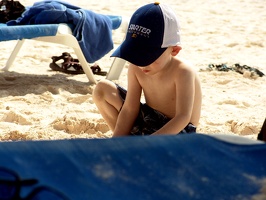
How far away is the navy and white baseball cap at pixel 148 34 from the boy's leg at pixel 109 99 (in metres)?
0.48

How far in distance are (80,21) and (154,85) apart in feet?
6.45

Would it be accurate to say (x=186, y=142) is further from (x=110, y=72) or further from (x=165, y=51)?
(x=110, y=72)

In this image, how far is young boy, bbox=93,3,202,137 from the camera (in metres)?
2.72

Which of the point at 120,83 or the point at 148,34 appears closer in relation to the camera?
the point at 148,34

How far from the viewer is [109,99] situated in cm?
322

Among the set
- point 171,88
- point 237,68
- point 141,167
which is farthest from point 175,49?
point 237,68

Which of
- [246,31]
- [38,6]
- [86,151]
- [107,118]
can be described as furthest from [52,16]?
[86,151]

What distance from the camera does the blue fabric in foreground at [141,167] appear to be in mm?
1428

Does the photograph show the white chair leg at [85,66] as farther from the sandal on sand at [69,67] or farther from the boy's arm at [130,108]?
the boy's arm at [130,108]

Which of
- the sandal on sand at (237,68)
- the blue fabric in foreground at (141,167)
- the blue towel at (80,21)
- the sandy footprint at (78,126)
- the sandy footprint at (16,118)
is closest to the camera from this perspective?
the blue fabric in foreground at (141,167)

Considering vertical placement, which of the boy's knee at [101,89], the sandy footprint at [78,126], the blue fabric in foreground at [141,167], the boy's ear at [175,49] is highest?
the blue fabric in foreground at [141,167]

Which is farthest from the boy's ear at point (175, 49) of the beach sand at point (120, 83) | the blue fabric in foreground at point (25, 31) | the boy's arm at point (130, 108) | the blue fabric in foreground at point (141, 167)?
the blue fabric in foreground at point (25, 31)

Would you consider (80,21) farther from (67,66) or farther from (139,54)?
(139,54)

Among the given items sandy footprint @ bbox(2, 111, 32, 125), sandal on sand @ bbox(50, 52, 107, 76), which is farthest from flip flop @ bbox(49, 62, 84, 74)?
sandy footprint @ bbox(2, 111, 32, 125)
